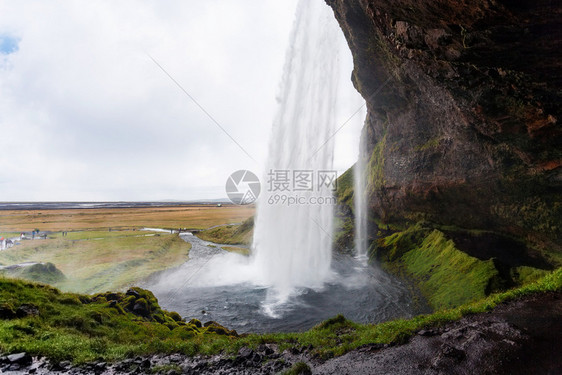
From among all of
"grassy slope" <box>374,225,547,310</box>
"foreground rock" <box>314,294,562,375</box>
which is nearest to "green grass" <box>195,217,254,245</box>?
"grassy slope" <box>374,225,547,310</box>

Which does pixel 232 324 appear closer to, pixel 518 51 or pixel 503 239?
pixel 518 51

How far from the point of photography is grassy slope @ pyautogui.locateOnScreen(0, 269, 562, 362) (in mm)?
8477

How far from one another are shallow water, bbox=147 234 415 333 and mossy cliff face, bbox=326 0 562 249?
1128 cm

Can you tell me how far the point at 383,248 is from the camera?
3084 centimetres

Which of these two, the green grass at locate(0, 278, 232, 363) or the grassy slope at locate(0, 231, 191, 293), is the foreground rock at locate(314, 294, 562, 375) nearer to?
the green grass at locate(0, 278, 232, 363)

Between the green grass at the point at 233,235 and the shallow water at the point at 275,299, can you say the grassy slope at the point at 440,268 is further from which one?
the green grass at the point at 233,235

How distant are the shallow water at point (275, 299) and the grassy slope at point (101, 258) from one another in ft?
14.7

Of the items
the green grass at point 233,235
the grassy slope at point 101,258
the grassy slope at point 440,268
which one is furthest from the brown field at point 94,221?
the grassy slope at point 440,268

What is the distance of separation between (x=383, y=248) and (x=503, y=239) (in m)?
11.3

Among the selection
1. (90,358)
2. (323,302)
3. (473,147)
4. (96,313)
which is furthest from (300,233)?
(90,358)

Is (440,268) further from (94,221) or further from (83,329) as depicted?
(94,221)

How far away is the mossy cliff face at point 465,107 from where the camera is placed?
31.4ft
